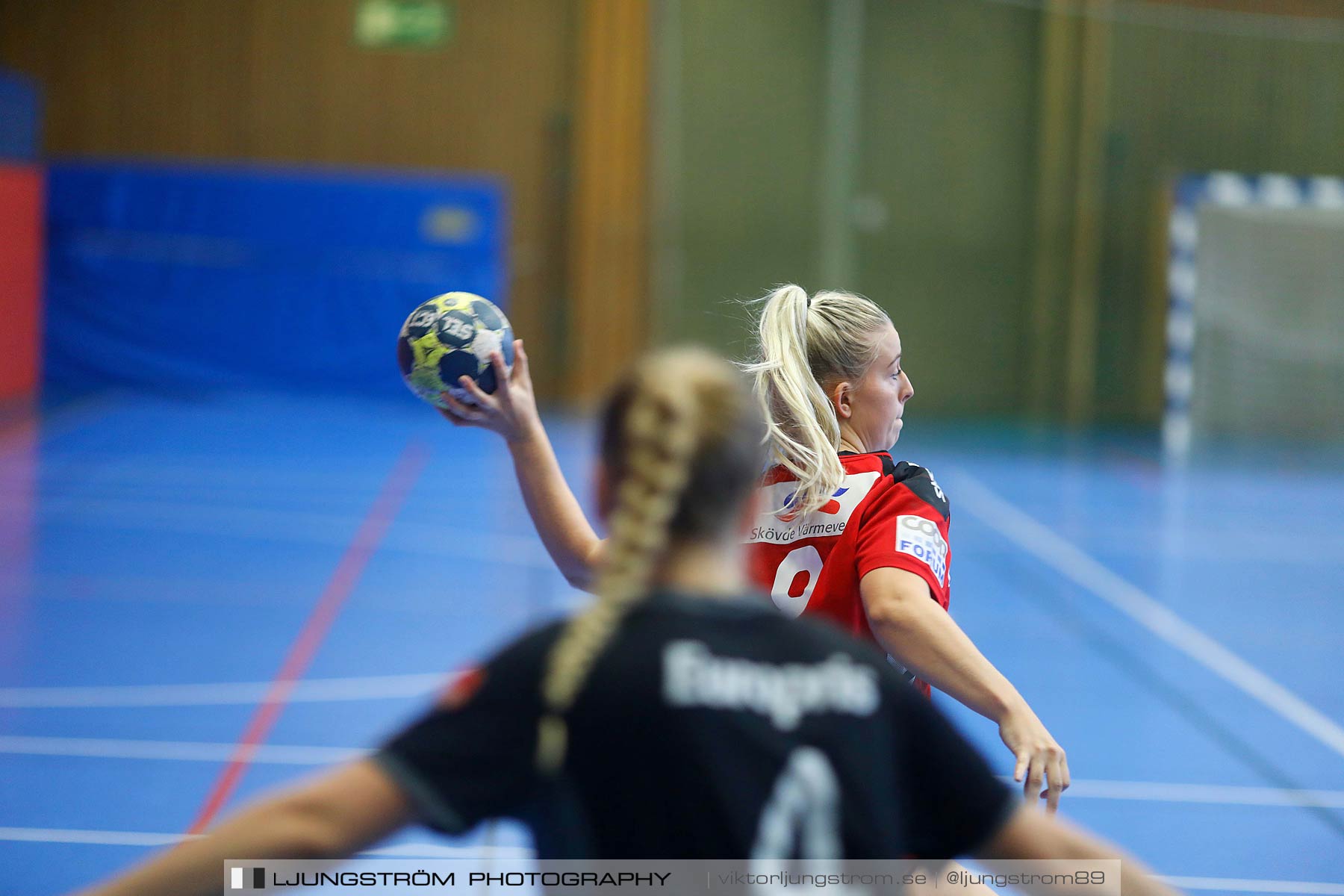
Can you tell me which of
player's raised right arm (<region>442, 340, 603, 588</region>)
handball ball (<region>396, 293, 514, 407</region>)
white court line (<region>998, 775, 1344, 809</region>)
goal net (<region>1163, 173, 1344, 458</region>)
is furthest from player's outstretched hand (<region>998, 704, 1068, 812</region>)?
goal net (<region>1163, 173, 1344, 458</region>)

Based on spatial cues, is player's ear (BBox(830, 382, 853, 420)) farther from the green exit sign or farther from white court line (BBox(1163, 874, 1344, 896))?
the green exit sign

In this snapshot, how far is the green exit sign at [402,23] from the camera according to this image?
1453 centimetres

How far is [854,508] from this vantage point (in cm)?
218

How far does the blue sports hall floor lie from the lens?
420 cm

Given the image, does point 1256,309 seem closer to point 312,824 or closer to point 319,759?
point 319,759

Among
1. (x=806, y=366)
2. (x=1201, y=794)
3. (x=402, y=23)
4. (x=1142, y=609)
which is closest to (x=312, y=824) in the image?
(x=806, y=366)

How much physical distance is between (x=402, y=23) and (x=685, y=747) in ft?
47.5

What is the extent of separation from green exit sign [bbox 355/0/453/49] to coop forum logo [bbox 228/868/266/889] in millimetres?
14267

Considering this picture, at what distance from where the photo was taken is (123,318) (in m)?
13.7

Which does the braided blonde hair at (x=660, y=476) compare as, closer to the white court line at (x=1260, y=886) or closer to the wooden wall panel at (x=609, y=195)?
the white court line at (x=1260, y=886)

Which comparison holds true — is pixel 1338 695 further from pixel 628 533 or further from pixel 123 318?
pixel 123 318

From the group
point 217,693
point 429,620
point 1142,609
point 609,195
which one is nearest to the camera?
point 217,693

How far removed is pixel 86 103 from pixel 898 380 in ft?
46.9

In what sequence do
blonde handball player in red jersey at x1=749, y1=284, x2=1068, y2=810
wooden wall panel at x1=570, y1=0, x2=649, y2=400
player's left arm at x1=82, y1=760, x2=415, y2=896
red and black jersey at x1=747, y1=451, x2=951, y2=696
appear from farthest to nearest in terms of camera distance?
wooden wall panel at x1=570, y1=0, x2=649, y2=400
red and black jersey at x1=747, y1=451, x2=951, y2=696
blonde handball player in red jersey at x1=749, y1=284, x2=1068, y2=810
player's left arm at x1=82, y1=760, x2=415, y2=896
